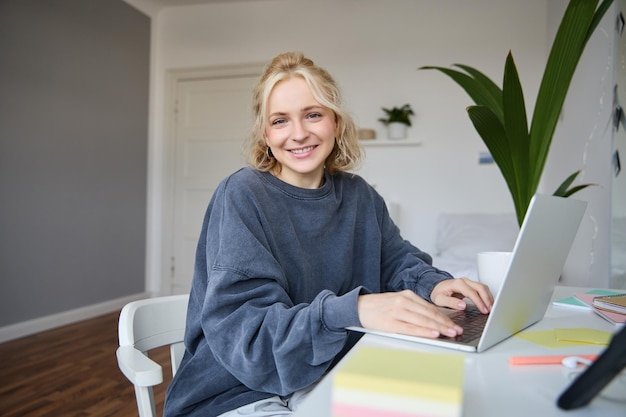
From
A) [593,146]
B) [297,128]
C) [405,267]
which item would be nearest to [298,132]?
[297,128]

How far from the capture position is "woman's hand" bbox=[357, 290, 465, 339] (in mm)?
689

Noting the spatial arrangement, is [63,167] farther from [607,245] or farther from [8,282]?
[607,245]

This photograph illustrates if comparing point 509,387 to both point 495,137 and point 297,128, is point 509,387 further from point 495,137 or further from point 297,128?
point 495,137

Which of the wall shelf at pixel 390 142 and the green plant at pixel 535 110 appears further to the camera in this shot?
the wall shelf at pixel 390 142

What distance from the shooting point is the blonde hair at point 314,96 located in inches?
42.8

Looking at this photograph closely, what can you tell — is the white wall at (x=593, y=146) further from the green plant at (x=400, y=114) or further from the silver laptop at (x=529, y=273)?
the silver laptop at (x=529, y=273)

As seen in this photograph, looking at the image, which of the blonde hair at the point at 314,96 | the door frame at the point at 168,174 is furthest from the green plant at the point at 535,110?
the door frame at the point at 168,174

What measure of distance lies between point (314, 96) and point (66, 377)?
2.24 m

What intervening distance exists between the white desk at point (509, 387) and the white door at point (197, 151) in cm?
401

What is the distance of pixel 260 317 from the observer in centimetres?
74

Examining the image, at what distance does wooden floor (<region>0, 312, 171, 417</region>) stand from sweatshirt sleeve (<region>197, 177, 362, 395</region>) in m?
1.55

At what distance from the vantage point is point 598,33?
243 cm

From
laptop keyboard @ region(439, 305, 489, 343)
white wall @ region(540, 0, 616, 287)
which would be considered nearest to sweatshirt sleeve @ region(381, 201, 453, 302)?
laptop keyboard @ region(439, 305, 489, 343)

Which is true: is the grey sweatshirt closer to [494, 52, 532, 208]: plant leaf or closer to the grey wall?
[494, 52, 532, 208]: plant leaf
